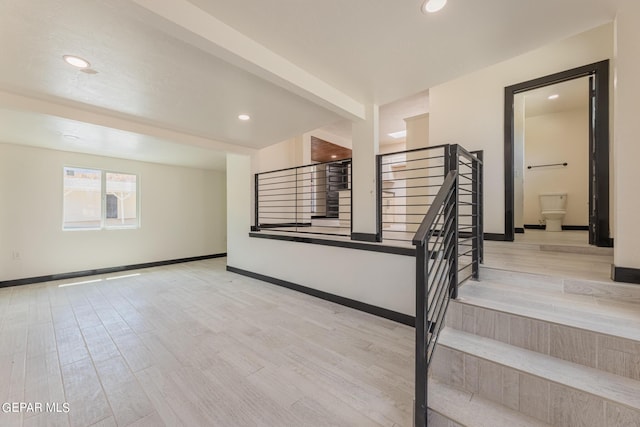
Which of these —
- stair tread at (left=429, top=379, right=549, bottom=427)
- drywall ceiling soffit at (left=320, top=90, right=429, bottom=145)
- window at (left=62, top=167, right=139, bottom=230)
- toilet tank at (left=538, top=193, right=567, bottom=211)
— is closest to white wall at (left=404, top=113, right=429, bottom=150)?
drywall ceiling soffit at (left=320, top=90, right=429, bottom=145)

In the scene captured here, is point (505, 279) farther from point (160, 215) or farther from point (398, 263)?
point (160, 215)

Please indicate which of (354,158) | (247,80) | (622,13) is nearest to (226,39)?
(247,80)

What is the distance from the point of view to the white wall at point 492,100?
3088 millimetres

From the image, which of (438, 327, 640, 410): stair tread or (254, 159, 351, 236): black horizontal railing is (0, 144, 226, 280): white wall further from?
(438, 327, 640, 410): stair tread

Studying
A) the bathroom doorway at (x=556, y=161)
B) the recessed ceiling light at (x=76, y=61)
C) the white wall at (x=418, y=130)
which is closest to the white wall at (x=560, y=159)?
the bathroom doorway at (x=556, y=161)

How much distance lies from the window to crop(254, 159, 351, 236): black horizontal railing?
2964 millimetres

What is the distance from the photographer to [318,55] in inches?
84.5

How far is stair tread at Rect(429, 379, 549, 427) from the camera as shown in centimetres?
121

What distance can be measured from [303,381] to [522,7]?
2904mm

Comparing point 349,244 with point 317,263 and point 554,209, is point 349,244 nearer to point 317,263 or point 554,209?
point 317,263

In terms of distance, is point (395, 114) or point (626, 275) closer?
point (626, 275)

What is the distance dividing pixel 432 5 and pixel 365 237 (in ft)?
7.29

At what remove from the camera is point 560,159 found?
5.22m

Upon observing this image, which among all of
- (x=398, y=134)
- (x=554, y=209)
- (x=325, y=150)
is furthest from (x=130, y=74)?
(x=554, y=209)
